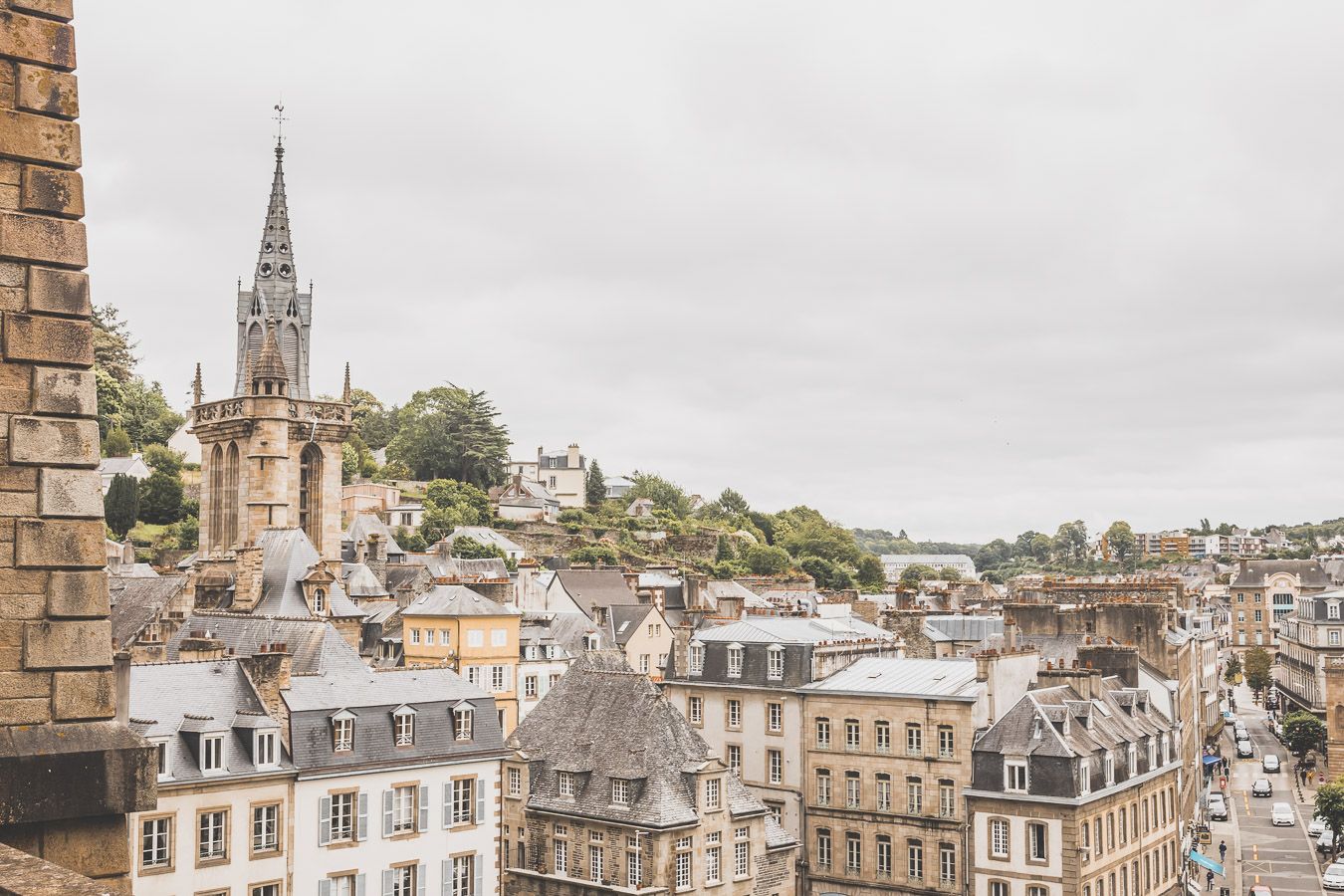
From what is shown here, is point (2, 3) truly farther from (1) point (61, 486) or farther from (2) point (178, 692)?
(2) point (178, 692)

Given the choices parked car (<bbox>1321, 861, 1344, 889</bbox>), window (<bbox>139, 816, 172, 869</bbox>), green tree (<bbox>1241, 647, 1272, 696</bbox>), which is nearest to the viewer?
window (<bbox>139, 816, 172, 869</bbox>)

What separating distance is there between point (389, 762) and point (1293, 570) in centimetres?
11557

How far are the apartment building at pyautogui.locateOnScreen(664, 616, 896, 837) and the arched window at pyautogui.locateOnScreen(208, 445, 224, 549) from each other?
3719 centimetres

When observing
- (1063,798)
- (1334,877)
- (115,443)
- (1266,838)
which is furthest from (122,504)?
(1334,877)

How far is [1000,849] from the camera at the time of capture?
37500 millimetres

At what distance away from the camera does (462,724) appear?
3356 centimetres

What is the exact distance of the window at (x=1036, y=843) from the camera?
36.4 m

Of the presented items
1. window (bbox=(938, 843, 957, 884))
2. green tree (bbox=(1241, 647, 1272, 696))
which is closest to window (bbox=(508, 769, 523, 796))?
window (bbox=(938, 843, 957, 884))

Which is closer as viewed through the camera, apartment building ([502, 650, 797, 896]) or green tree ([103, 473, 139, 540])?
apartment building ([502, 650, 797, 896])

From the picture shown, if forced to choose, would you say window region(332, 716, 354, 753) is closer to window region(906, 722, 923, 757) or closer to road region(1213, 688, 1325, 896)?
window region(906, 722, 923, 757)

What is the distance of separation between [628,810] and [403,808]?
7.06m

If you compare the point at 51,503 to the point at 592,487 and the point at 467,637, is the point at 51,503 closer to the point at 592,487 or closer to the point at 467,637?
the point at 467,637

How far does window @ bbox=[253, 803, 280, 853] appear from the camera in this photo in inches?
1139

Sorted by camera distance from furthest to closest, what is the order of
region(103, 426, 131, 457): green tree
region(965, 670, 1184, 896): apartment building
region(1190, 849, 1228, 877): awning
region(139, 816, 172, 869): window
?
region(103, 426, 131, 457): green tree, region(1190, 849, 1228, 877): awning, region(965, 670, 1184, 896): apartment building, region(139, 816, 172, 869): window
